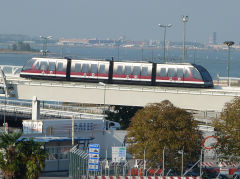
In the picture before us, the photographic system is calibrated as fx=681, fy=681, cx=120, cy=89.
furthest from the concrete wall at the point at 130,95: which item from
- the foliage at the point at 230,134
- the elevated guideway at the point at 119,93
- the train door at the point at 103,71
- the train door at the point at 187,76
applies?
the foliage at the point at 230,134

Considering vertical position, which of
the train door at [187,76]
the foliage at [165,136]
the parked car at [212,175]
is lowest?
the parked car at [212,175]

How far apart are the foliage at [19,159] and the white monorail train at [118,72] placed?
3629 cm

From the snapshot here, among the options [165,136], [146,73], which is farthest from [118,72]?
[165,136]

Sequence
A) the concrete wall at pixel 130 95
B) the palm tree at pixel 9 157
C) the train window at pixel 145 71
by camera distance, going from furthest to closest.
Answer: the train window at pixel 145 71 < the concrete wall at pixel 130 95 < the palm tree at pixel 9 157

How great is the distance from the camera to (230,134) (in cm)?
4669

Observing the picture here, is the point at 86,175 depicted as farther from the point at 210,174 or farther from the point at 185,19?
the point at 185,19

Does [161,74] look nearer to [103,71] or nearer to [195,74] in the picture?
[195,74]

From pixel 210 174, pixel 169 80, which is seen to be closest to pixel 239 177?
pixel 210 174

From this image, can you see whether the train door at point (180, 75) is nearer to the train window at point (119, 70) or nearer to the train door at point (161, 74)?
the train door at point (161, 74)

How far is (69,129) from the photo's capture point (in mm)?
57219

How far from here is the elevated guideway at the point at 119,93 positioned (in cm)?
6812

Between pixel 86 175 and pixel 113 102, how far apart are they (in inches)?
1305

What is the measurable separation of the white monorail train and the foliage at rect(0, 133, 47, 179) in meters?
36.3

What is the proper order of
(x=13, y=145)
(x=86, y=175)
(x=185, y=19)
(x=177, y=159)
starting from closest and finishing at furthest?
1. (x=13, y=145)
2. (x=86, y=175)
3. (x=177, y=159)
4. (x=185, y=19)
